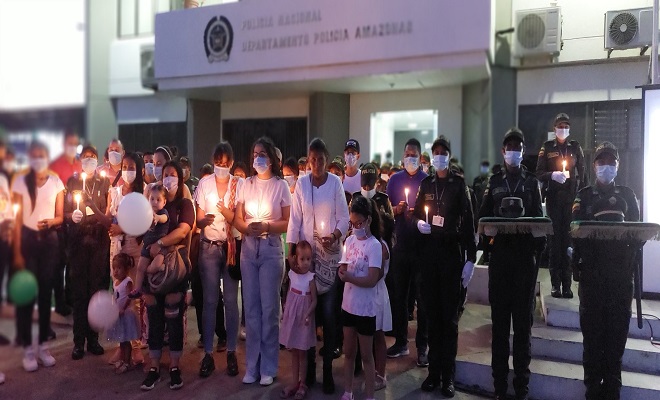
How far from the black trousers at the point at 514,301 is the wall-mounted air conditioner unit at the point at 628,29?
15.6 ft

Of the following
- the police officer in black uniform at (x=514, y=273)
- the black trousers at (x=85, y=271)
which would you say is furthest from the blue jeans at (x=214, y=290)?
the police officer in black uniform at (x=514, y=273)

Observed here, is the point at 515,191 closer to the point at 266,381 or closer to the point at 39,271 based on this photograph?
the point at 266,381

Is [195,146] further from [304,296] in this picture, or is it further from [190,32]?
[304,296]

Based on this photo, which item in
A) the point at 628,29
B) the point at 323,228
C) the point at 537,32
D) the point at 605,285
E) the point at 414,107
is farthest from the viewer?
the point at 414,107

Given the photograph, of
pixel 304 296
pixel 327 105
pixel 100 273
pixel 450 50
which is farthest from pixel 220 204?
pixel 327 105

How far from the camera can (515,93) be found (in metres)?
11.1

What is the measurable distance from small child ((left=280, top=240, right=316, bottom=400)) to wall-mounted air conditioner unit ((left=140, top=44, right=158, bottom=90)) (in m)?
12.2

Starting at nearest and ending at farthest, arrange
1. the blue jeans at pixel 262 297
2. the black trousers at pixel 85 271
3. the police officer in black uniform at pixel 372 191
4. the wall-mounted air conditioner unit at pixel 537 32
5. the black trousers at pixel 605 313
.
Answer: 1. the black trousers at pixel 605 313
2. the blue jeans at pixel 262 297
3. the police officer in black uniform at pixel 372 191
4. the black trousers at pixel 85 271
5. the wall-mounted air conditioner unit at pixel 537 32

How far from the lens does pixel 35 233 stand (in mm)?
2084

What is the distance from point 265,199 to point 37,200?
10.7ft

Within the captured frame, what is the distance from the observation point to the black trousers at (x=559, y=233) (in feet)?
21.6

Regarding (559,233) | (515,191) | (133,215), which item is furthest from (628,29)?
(133,215)

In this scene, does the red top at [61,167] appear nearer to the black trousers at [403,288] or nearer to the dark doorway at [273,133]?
the black trousers at [403,288]

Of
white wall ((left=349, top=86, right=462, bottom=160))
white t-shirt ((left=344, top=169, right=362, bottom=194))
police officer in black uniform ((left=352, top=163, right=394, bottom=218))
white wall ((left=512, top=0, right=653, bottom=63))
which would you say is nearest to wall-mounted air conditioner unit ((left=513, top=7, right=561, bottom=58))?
white wall ((left=512, top=0, right=653, bottom=63))
